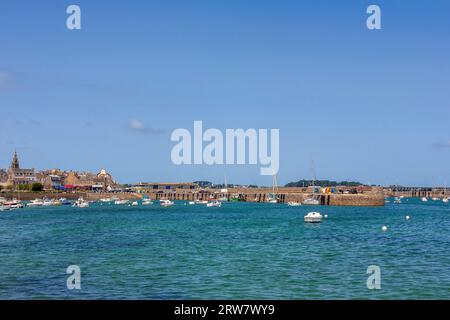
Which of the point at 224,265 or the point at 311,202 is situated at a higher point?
the point at 224,265

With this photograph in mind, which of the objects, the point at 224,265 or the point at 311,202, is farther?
the point at 311,202

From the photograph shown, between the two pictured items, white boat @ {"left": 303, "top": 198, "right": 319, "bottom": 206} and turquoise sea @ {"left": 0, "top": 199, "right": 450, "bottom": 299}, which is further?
white boat @ {"left": 303, "top": 198, "right": 319, "bottom": 206}

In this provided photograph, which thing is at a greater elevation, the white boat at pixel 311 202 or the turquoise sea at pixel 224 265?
the turquoise sea at pixel 224 265

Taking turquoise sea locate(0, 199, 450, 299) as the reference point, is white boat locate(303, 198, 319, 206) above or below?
below

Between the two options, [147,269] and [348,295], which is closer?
[348,295]

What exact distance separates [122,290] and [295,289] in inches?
343

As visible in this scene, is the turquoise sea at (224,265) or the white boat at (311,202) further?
the white boat at (311,202)
